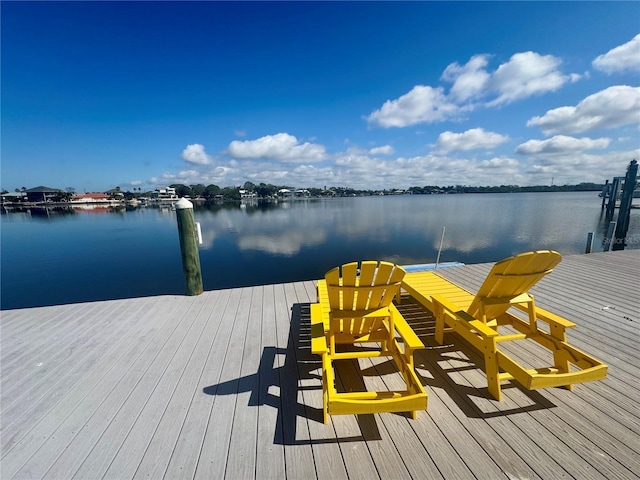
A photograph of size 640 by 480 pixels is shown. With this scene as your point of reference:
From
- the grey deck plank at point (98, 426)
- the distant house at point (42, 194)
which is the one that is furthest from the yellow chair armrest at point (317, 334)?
the distant house at point (42, 194)

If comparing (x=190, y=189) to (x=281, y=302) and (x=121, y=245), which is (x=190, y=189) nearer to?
(x=121, y=245)

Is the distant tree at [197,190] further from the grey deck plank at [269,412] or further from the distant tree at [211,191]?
the grey deck plank at [269,412]

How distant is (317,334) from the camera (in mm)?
1838

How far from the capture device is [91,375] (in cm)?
222

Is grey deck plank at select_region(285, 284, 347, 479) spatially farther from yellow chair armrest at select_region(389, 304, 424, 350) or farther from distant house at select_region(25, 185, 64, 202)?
distant house at select_region(25, 185, 64, 202)

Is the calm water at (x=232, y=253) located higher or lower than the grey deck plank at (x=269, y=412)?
lower

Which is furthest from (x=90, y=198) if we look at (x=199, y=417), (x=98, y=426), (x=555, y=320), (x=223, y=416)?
(x=555, y=320)

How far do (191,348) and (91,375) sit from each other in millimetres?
780

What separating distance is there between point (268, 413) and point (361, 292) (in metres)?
1.04

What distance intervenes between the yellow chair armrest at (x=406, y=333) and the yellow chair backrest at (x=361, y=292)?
87 mm

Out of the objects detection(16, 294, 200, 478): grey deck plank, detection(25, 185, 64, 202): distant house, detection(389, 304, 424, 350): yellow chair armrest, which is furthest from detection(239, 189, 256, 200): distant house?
detection(389, 304, 424, 350): yellow chair armrest

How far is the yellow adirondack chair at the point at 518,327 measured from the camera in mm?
1631

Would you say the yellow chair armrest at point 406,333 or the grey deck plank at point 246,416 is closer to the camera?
the grey deck plank at point 246,416

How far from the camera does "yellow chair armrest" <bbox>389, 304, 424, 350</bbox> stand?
1722mm
